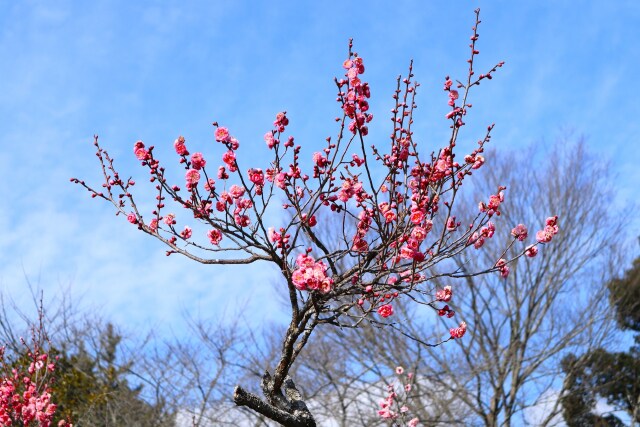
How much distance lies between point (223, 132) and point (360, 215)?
2.91 ft

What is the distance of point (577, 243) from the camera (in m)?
12.5

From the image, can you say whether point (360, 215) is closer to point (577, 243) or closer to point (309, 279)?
point (309, 279)

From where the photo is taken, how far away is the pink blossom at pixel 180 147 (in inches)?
140

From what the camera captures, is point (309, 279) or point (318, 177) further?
point (318, 177)

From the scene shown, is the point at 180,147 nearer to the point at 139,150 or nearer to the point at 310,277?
the point at 139,150

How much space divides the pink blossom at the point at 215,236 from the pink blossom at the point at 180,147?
19.8 inches

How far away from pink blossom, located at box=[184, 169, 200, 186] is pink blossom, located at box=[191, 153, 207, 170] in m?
0.03

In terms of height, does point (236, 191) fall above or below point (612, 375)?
below

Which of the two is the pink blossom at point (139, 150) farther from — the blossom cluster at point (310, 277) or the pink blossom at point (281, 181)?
the blossom cluster at point (310, 277)

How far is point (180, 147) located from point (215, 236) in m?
0.57

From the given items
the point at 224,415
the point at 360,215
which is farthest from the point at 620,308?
the point at 360,215

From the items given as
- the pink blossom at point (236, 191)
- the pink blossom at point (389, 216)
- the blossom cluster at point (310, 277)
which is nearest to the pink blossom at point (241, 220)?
the pink blossom at point (236, 191)

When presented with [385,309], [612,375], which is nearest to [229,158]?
[385,309]

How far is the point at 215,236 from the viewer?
3.84 metres
